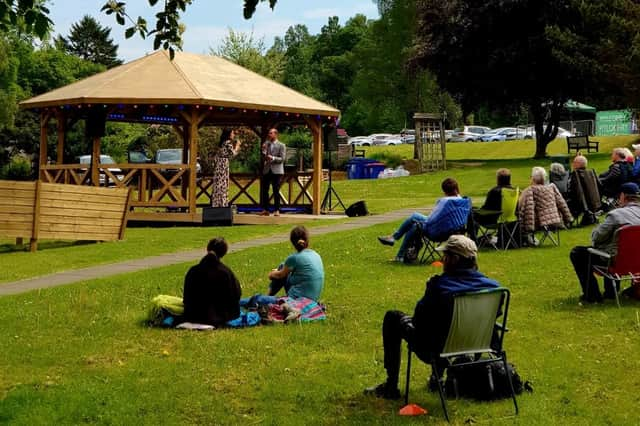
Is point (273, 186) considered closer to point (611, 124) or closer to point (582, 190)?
point (582, 190)

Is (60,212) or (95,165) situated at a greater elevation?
(95,165)

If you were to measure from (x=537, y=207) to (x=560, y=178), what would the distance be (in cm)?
A: 275

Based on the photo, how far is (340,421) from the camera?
6.36m

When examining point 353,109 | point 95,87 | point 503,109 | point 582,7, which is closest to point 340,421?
point 95,87

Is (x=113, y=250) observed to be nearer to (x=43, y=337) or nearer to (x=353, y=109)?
(x=43, y=337)

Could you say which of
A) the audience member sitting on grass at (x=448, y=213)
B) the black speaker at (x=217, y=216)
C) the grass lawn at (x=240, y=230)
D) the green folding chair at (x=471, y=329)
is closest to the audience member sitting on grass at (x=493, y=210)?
the audience member sitting on grass at (x=448, y=213)

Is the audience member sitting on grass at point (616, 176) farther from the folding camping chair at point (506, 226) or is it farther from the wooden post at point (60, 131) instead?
the wooden post at point (60, 131)

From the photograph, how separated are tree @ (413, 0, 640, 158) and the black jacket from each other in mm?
29429

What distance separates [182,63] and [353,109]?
84385mm

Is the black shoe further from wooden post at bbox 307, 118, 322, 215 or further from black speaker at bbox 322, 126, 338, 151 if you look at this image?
wooden post at bbox 307, 118, 322, 215

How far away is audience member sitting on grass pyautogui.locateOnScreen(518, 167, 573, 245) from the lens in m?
14.8

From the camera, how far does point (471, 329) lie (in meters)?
6.50

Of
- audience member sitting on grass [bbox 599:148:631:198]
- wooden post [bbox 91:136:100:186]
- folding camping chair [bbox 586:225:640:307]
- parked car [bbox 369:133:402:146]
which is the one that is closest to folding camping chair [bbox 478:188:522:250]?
audience member sitting on grass [bbox 599:148:631:198]

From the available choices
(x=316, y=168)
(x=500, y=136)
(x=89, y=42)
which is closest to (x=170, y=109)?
(x=316, y=168)
